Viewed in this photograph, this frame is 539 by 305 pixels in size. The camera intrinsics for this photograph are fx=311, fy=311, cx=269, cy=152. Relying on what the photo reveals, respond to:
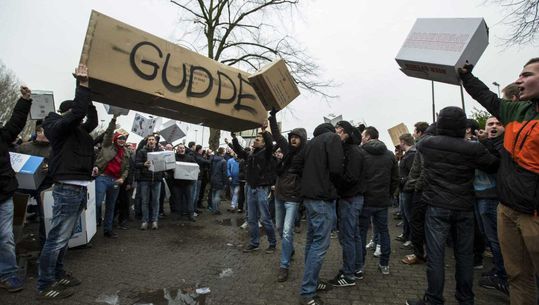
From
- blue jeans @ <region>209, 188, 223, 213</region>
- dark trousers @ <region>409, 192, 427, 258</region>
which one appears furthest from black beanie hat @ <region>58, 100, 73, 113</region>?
blue jeans @ <region>209, 188, 223, 213</region>

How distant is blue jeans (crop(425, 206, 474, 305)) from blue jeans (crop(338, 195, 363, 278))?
1.03 metres

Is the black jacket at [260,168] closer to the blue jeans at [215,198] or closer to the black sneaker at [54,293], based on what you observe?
the black sneaker at [54,293]

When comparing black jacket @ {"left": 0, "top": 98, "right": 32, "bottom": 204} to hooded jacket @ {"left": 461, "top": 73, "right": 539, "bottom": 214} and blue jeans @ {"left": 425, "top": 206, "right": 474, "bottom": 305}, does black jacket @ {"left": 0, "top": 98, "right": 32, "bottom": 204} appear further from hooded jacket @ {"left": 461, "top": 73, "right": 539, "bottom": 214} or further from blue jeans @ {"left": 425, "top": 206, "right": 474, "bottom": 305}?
hooded jacket @ {"left": 461, "top": 73, "right": 539, "bottom": 214}

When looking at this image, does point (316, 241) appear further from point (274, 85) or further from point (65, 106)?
point (65, 106)

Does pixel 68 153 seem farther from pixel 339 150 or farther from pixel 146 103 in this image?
pixel 339 150

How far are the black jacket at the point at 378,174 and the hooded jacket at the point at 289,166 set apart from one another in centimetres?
96

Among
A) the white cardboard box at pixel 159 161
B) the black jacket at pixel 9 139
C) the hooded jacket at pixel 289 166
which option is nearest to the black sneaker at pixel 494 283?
the hooded jacket at pixel 289 166

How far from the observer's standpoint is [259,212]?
604 cm

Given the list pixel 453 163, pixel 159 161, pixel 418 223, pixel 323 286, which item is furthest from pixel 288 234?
pixel 159 161

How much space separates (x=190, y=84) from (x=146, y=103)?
55 centimetres

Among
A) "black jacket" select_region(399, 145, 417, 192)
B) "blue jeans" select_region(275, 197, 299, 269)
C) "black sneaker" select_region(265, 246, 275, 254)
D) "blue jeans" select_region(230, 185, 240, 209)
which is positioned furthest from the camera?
"blue jeans" select_region(230, 185, 240, 209)

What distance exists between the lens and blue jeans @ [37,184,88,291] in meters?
3.59

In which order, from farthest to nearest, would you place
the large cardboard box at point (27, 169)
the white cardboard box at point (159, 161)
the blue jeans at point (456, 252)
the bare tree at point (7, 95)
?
the bare tree at point (7, 95) < the white cardboard box at point (159, 161) < the large cardboard box at point (27, 169) < the blue jeans at point (456, 252)

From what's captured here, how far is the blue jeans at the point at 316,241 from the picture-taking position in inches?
145
